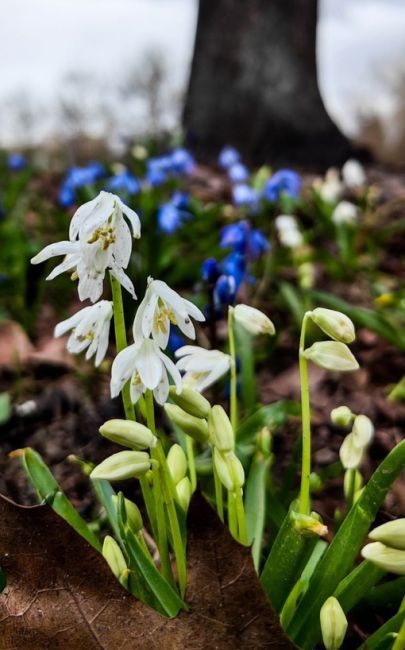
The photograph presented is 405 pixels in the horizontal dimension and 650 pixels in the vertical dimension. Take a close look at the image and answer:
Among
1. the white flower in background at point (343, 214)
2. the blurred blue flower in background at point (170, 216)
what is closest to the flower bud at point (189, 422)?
the blurred blue flower in background at point (170, 216)

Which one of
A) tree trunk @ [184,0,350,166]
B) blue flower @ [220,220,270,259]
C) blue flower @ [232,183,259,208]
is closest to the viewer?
blue flower @ [220,220,270,259]

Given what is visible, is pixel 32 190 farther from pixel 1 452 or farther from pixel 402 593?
pixel 402 593

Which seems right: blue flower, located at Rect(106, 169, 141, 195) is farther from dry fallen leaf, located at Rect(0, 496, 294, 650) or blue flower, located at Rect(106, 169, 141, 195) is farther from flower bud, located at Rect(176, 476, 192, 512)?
dry fallen leaf, located at Rect(0, 496, 294, 650)

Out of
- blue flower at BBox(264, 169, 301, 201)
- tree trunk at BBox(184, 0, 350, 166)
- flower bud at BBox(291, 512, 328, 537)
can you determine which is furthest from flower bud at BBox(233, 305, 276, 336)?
tree trunk at BBox(184, 0, 350, 166)

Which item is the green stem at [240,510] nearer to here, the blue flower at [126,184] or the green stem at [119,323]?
the green stem at [119,323]

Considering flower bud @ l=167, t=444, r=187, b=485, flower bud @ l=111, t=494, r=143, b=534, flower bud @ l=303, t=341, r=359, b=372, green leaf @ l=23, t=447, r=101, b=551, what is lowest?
green leaf @ l=23, t=447, r=101, b=551

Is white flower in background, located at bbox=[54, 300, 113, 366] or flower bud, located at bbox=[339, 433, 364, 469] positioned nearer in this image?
white flower in background, located at bbox=[54, 300, 113, 366]
